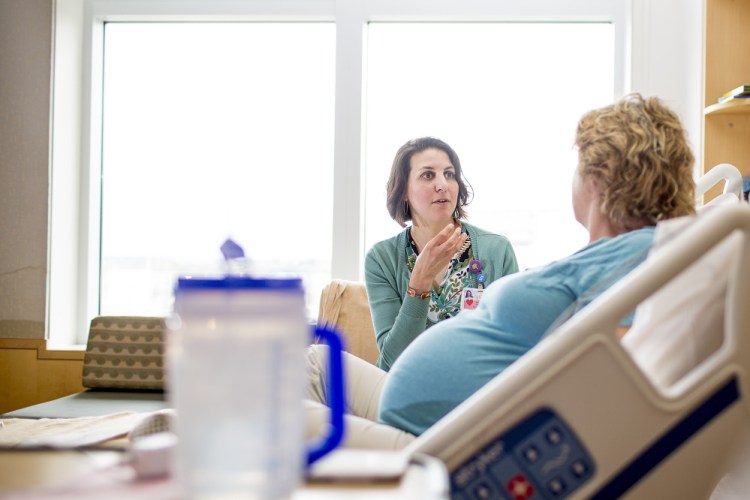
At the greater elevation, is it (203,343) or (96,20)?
(96,20)

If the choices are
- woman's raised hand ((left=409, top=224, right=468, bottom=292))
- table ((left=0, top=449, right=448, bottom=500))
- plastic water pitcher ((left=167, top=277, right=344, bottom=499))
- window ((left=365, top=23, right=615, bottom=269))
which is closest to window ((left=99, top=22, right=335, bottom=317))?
window ((left=365, top=23, right=615, bottom=269))

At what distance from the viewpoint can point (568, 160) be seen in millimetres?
3293

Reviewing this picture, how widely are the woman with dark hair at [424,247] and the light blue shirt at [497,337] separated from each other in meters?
0.73

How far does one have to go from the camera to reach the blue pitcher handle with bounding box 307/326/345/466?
64cm

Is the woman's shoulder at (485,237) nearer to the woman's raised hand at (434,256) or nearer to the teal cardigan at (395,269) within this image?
the teal cardigan at (395,269)

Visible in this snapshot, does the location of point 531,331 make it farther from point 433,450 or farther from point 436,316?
point 436,316

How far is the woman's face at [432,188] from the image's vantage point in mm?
2361

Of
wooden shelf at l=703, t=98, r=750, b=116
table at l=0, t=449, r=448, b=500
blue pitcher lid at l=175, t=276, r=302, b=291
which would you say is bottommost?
table at l=0, t=449, r=448, b=500

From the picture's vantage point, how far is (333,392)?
2.10 ft

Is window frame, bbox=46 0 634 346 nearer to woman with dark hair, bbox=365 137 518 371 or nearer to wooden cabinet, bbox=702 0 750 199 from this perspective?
wooden cabinet, bbox=702 0 750 199

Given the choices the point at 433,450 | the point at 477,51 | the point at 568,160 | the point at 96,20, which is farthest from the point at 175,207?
the point at 433,450

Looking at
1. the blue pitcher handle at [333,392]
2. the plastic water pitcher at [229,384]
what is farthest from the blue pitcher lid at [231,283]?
the blue pitcher handle at [333,392]

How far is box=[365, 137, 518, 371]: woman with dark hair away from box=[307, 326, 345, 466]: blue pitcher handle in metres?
1.35

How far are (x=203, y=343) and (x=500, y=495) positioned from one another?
478 mm
